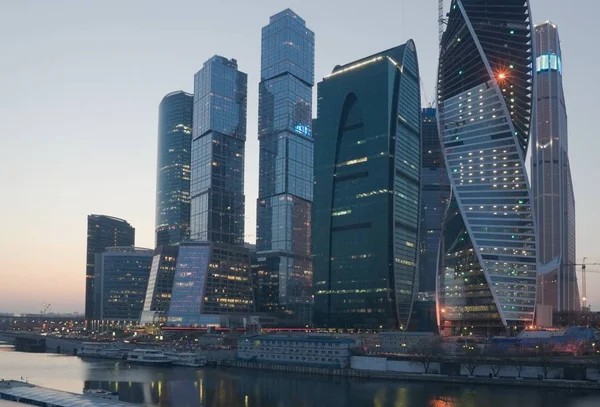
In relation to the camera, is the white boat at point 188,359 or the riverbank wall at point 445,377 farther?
the white boat at point 188,359

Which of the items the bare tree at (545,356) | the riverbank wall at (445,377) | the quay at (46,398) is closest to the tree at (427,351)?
the riverbank wall at (445,377)

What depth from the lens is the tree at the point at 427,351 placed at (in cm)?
15120

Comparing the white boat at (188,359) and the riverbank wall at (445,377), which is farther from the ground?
the riverbank wall at (445,377)

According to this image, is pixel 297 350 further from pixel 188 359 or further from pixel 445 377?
pixel 445 377

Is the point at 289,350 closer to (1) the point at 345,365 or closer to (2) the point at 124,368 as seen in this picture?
(1) the point at 345,365

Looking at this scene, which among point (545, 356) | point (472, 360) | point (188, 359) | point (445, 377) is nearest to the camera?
point (445, 377)

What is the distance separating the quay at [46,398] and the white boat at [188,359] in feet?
284

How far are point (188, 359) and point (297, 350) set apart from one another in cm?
3662

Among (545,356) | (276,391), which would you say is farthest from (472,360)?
(276,391)

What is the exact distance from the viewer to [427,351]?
162000mm

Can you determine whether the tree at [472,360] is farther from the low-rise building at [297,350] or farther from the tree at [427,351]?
the low-rise building at [297,350]

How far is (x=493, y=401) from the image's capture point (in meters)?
115

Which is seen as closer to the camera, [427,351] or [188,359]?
[427,351]

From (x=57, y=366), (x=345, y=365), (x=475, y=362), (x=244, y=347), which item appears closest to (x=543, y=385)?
(x=475, y=362)
